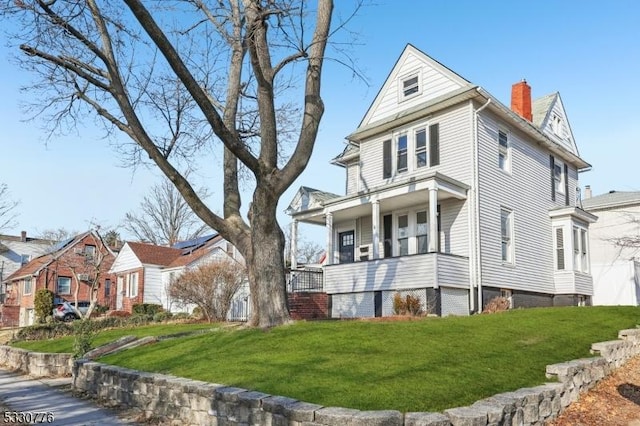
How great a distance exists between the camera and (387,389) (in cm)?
568

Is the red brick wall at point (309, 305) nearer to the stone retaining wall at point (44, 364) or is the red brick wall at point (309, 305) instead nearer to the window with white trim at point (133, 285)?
the stone retaining wall at point (44, 364)

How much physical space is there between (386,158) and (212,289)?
801cm

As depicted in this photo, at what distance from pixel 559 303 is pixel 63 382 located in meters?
15.6

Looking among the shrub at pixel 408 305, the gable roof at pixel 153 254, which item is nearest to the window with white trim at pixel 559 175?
the shrub at pixel 408 305

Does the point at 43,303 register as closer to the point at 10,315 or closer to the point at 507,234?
the point at 10,315

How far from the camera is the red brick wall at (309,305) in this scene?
17.8m

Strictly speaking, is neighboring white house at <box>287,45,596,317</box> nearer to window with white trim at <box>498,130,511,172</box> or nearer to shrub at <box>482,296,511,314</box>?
window with white trim at <box>498,130,511,172</box>

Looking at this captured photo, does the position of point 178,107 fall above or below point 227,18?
below

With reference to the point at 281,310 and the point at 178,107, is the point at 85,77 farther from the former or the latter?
the point at 281,310

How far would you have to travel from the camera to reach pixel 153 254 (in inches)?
1515

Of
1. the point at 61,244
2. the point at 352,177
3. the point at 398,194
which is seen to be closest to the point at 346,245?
the point at 352,177

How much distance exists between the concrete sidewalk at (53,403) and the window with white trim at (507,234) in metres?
12.6

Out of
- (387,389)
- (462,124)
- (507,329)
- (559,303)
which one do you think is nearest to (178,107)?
(462,124)

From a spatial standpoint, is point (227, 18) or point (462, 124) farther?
point (462, 124)
